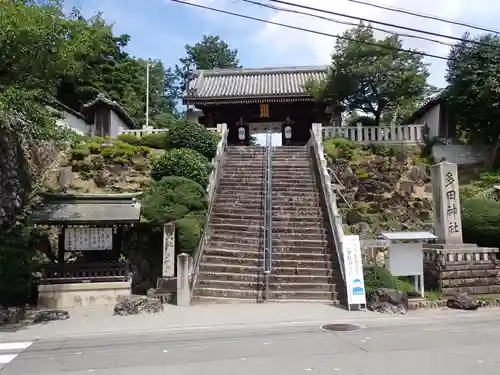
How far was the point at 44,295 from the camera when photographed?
13.2m

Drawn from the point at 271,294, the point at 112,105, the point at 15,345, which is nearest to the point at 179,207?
the point at 271,294

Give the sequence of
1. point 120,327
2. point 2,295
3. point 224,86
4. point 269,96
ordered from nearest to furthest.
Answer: point 120,327
point 2,295
point 269,96
point 224,86

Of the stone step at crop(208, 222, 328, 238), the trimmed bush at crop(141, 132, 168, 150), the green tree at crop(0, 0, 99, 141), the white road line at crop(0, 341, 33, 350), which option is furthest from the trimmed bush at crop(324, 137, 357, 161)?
the white road line at crop(0, 341, 33, 350)

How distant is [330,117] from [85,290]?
21092 mm

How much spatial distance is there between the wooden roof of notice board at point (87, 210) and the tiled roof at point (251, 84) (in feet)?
54.4

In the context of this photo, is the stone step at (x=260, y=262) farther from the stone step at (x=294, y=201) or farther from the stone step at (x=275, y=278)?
the stone step at (x=294, y=201)

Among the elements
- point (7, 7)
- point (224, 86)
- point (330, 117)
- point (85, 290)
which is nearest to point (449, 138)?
point (330, 117)

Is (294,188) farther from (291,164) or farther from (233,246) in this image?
(233,246)

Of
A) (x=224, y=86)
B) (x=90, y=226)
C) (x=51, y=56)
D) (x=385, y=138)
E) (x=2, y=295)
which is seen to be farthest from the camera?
(x=224, y=86)

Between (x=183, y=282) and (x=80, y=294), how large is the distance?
2.95 m

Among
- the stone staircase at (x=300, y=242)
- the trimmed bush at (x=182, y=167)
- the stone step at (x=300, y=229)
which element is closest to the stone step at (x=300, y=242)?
the stone staircase at (x=300, y=242)

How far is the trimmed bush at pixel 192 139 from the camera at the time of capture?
21.3 m

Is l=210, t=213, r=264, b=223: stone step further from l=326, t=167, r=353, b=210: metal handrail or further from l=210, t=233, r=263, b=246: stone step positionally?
Answer: l=326, t=167, r=353, b=210: metal handrail

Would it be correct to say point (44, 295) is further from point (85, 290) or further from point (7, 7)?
point (7, 7)
